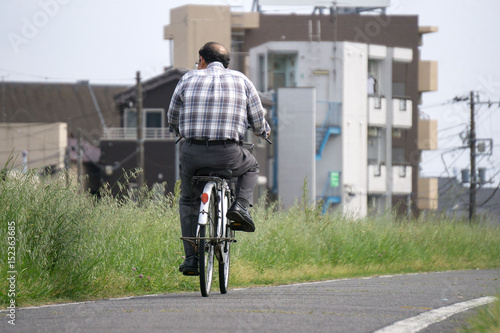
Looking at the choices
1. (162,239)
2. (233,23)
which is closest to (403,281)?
(162,239)

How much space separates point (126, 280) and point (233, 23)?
45.7 metres

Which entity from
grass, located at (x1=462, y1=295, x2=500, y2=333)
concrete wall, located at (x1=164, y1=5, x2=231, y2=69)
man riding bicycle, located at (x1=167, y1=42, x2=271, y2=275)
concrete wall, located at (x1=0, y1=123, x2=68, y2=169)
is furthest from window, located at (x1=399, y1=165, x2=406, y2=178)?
grass, located at (x1=462, y1=295, x2=500, y2=333)

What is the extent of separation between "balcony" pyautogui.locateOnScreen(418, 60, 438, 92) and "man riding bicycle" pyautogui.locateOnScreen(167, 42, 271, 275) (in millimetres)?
50643

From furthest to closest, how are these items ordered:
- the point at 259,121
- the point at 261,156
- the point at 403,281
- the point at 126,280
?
the point at 261,156 < the point at 403,281 < the point at 126,280 < the point at 259,121

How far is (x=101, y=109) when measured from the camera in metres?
70.9

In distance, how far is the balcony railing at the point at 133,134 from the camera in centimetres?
4475

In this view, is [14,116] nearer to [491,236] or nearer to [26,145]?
[26,145]

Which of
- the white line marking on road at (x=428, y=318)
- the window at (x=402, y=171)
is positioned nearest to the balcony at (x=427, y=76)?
the window at (x=402, y=171)

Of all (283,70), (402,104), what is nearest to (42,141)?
(283,70)

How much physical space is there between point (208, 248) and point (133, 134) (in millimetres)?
38720

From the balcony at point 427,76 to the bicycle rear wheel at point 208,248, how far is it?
5102 cm

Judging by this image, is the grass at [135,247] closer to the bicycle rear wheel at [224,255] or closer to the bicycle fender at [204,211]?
the bicycle rear wheel at [224,255]

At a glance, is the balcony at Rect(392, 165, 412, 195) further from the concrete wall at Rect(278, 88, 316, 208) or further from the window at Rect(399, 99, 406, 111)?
the concrete wall at Rect(278, 88, 316, 208)

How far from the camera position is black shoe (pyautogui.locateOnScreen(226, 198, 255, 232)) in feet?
22.5
